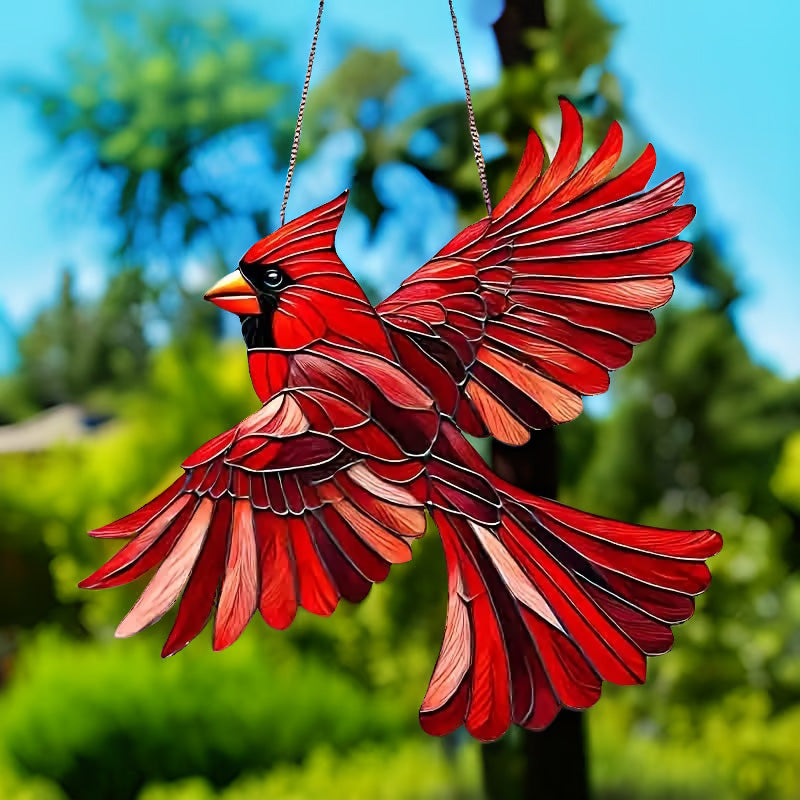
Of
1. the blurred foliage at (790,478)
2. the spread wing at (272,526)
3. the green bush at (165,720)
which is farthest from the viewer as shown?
the blurred foliage at (790,478)

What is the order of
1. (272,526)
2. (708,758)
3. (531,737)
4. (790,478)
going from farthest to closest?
(790,478)
(708,758)
(531,737)
(272,526)

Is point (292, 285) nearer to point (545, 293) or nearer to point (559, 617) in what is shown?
point (545, 293)

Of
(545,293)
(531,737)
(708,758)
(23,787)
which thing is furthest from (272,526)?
(708,758)

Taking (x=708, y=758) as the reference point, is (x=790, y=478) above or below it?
above

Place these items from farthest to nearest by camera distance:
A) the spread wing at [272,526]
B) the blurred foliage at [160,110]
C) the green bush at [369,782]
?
the blurred foliage at [160,110], the green bush at [369,782], the spread wing at [272,526]

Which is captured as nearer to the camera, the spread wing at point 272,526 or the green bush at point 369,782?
the spread wing at point 272,526

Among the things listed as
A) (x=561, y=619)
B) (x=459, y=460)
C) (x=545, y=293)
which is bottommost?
(x=561, y=619)

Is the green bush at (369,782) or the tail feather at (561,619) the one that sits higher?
the tail feather at (561,619)

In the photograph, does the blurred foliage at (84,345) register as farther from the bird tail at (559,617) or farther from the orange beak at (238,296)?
the bird tail at (559,617)

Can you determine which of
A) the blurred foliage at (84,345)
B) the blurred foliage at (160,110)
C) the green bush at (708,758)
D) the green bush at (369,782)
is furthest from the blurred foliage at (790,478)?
the blurred foliage at (84,345)
